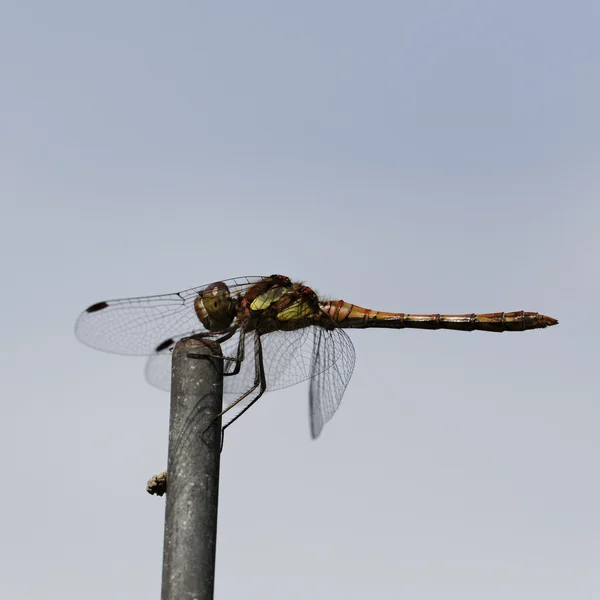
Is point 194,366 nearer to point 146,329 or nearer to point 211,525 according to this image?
point 211,525

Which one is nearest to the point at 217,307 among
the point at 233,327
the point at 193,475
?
the point at 233,327

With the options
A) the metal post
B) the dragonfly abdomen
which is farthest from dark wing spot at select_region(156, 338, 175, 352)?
the metal post

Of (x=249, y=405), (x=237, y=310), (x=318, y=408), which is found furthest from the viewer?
(x=318, y=408)

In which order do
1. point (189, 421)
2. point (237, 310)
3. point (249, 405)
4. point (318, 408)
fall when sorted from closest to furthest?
point (189, 421)
point (249, 405)
point (237, 310)
point (318, 408)

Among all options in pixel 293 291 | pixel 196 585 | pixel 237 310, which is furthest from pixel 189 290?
pixel 196 585

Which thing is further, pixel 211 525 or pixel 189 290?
pixel 189 290

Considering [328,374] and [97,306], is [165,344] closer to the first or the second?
[97,306]

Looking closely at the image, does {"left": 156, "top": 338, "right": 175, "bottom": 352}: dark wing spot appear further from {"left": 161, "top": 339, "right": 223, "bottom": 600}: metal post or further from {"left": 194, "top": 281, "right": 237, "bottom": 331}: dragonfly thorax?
{"left": 161, "top": 339, "right": 223, "bottom": 600}: metal post
